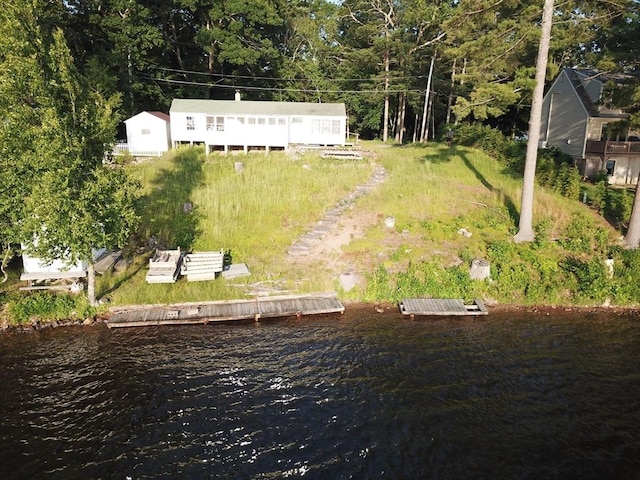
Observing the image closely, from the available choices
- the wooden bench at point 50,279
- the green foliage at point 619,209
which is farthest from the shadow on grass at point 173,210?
the green foliage at point 619,209

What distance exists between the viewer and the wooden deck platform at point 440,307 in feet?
60.5

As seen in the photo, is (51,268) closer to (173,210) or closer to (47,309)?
(47,309)

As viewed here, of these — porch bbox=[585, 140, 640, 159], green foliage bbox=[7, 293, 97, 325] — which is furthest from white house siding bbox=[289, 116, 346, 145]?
green foliage bbox=[7, 293, 97, 325]

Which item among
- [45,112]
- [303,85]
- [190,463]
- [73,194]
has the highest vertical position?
[303,85]

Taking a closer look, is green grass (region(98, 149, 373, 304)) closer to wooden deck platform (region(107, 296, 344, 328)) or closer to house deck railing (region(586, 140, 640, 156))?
wooden deck platform (region(107, 296, 344, 328))

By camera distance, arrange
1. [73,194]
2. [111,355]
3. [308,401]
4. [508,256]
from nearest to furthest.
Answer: [308,401] < [111,355] < [73,194] < [508,256]

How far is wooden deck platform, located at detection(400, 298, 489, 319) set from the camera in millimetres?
18438

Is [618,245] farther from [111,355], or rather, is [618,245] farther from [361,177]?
[111,355]

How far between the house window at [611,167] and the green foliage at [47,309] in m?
36.1

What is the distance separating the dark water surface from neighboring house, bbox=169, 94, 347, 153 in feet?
77.0

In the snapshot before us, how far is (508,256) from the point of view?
21.3 m

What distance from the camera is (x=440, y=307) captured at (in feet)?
61.5

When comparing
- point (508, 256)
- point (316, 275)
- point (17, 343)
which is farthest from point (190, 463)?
point (508, 256)

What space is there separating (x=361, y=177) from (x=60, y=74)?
63.0 ft
